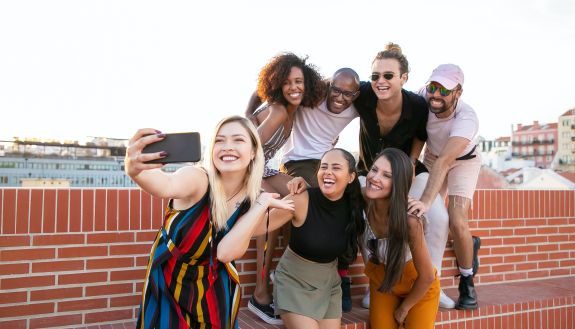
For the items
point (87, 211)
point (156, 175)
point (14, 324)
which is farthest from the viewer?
point (87, 211)

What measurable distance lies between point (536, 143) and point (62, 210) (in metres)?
100

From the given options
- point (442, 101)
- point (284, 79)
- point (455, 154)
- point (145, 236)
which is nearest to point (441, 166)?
point (455, 154)

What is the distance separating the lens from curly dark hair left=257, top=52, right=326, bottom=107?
3500mm

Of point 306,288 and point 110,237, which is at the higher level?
point 110,237

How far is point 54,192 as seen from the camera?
309cm

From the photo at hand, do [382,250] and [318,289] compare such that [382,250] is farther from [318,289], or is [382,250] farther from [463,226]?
[463,226]

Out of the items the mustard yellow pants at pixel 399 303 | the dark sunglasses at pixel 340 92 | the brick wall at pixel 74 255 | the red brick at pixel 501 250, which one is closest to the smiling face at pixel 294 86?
the dark sunglasses at pixel 340 92

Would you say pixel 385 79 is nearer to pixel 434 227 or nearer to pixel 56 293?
pixel 434 227

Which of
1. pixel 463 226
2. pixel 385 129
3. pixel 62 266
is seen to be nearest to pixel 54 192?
pixel 62 266

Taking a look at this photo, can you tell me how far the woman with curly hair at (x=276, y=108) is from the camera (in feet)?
11.1

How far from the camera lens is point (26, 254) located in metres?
2.98

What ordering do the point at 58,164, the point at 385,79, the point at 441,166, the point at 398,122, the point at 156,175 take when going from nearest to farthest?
the point at 156,175, the point at 441,166, the point at 385,79, the point at 398,122, the point at 58,164

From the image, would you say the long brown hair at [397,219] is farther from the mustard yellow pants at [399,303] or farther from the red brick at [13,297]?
the red brick at [13,297]

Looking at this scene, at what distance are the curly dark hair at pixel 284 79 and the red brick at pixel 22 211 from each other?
66.1 inches
